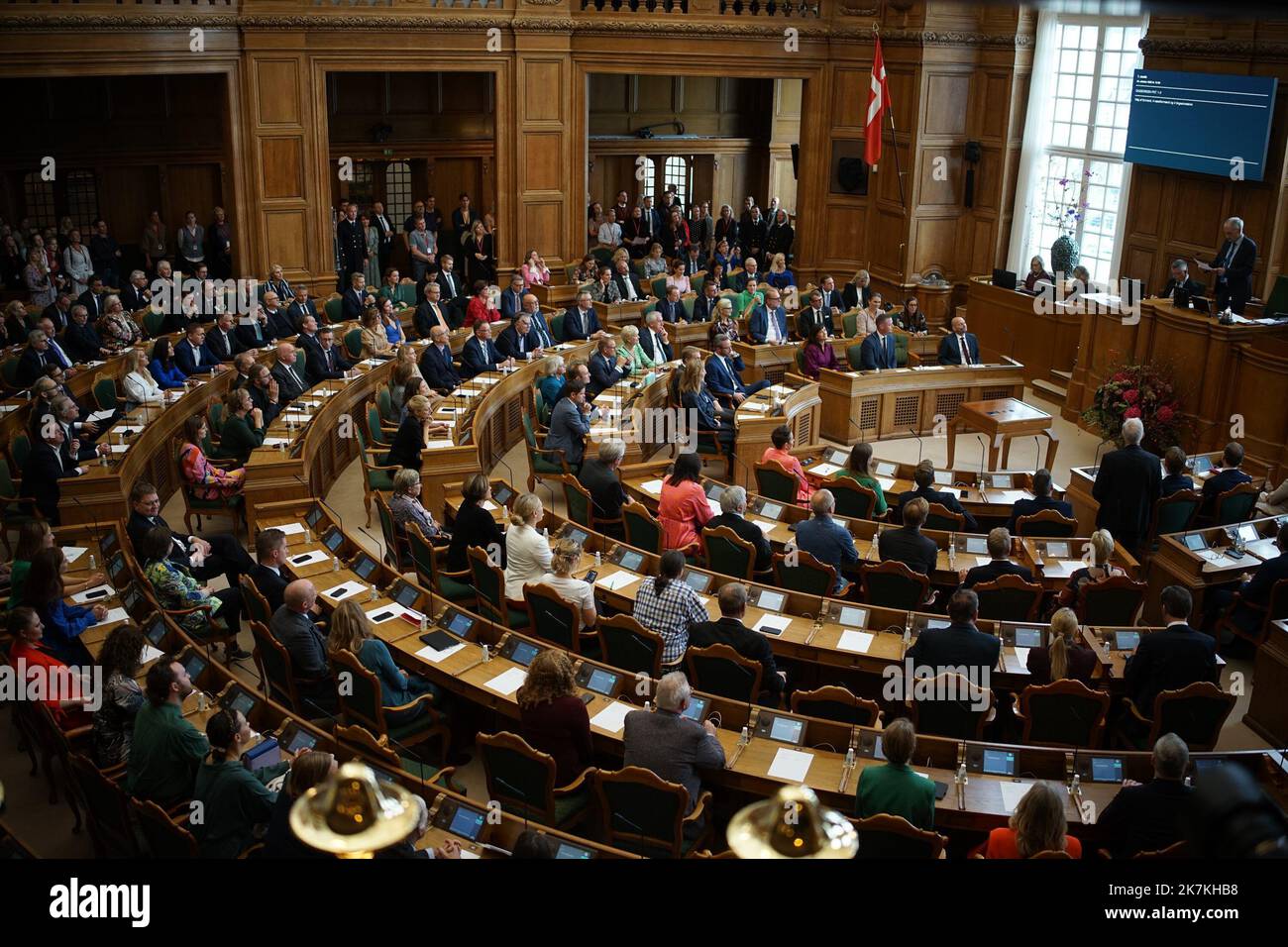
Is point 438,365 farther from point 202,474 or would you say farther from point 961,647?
point 961,647

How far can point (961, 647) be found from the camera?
6609 mm

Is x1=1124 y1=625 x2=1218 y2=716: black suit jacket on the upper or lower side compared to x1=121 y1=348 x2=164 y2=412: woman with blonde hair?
lower

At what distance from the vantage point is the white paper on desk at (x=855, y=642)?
7316mm

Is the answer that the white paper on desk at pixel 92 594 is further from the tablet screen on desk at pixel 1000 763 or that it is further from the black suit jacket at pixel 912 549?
the tablet screen on desk at pixel 1000 763

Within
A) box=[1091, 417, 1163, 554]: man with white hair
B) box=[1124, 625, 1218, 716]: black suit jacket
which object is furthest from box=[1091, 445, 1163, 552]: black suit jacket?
box=[1124, 625, 1218, 716]: black suit jacket

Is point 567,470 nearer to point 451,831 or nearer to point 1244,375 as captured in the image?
point 451,831

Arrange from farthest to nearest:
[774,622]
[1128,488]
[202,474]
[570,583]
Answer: [202,474] → [1128,488] → [774,622] → [570,583]

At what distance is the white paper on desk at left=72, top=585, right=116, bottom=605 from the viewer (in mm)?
7613

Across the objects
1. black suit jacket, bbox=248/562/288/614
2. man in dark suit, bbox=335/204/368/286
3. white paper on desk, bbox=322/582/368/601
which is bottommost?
white paper on desk, bbox=322/582/368/601

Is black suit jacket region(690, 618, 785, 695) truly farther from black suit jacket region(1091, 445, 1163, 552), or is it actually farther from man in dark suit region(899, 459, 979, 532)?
black suit jacket region(1091, 445, 1163, 552)

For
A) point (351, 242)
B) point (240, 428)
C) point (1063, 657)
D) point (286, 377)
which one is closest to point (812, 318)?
point (286, 377)

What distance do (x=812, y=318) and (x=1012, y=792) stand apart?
986 centimetres

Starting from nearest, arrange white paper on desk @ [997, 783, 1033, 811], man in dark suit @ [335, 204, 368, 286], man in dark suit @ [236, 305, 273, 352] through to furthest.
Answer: white paper on desk @ [997, 783, 1033, 811] < man in dark suit @ [236, 305, 273, 352] < man in dark suit @ [335, 204, 368, 286]

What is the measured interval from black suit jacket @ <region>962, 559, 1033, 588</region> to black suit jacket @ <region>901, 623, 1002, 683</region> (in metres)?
1.36
